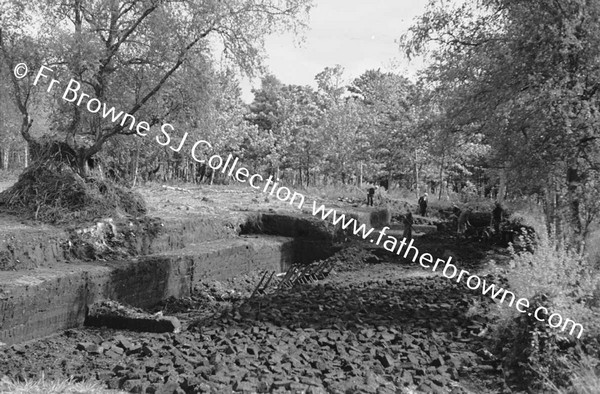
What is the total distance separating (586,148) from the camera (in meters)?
11.9

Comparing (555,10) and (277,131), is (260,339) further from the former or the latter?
(277,131)

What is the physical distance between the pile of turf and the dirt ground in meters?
2.44

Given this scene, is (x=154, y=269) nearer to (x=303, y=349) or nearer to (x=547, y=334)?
(x=303, y=349)

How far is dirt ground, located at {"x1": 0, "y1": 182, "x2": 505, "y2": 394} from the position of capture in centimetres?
506

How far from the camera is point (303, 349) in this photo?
6195 mm

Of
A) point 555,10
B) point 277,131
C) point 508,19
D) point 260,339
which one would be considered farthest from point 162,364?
point 277,131

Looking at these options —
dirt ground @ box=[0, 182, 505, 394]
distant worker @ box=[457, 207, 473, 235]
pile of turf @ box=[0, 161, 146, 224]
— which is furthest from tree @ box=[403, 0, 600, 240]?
pile of turf @ box=[0, 161, 146, 224]

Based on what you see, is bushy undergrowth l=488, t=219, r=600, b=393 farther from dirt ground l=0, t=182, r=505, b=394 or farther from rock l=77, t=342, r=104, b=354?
rock l=77, t=342, r=104, b=354

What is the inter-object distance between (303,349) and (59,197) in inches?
271

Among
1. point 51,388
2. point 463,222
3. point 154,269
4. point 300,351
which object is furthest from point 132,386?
point 463,222

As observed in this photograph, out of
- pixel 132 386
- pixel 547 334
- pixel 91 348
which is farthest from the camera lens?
pixel 91 348

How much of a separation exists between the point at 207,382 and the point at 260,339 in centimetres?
179

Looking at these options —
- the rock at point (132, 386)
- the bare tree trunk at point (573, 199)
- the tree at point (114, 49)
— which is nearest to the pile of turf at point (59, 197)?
the tree at point (114, 49)

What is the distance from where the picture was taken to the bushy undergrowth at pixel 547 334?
5.62 m
